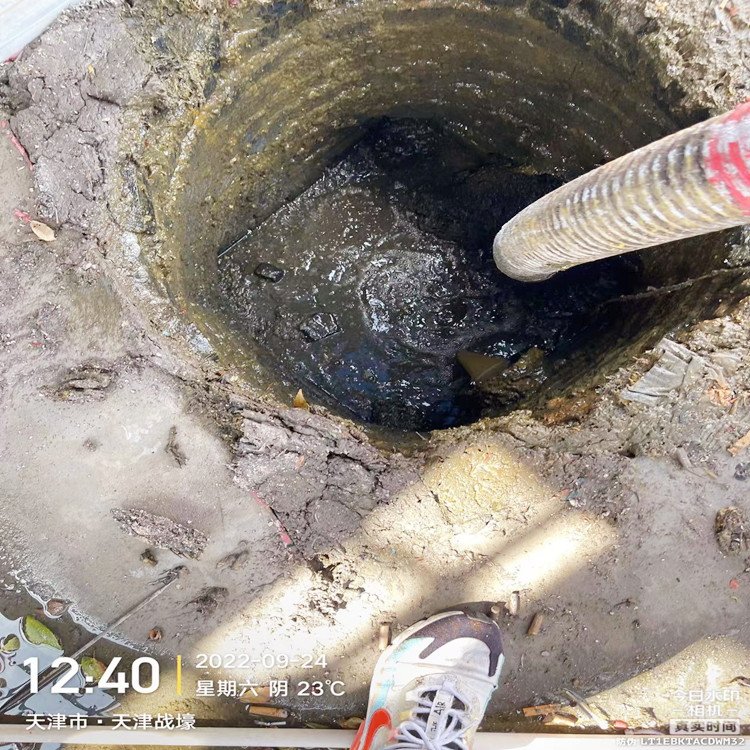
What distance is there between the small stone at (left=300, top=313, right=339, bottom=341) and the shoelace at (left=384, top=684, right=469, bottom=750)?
5.35 ft

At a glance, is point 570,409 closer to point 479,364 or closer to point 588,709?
point 479,364

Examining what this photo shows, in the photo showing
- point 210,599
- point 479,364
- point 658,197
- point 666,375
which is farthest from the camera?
point 479,364

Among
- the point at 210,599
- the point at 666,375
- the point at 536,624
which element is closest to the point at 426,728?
the point at 536,624

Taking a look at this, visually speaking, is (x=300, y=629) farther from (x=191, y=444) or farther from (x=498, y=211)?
(x=498, y=211)

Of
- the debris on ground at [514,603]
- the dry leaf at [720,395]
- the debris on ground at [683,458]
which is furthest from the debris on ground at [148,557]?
the dry leaf at [720,395]

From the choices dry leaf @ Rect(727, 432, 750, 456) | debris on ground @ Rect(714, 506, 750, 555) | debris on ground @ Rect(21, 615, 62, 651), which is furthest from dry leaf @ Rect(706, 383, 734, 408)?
debris on ground @ Rect(21, 615, 62, 651)

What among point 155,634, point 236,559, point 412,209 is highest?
point 412,209

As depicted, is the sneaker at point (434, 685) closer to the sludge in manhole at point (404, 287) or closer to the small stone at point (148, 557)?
the small stone at point (148, 557)

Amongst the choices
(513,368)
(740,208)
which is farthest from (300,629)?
(740,208)

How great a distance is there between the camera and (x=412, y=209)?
3.10 m

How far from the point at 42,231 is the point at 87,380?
512 mm

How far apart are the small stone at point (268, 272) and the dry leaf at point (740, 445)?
6.85 feet

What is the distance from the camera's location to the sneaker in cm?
203

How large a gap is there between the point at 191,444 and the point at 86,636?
844mm
